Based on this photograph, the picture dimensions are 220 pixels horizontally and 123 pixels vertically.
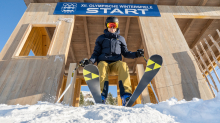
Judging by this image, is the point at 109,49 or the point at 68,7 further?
the point at 68,7

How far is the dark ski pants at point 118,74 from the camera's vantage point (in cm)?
232

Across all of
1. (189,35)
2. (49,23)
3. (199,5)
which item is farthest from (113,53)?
(189,35)

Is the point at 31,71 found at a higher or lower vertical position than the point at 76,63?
lower

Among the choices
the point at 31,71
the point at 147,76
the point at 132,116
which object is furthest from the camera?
the point at 31,71

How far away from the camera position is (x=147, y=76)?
85.1 inches

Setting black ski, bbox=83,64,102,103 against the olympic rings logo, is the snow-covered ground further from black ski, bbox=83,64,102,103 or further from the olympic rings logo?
the olympic rings logo

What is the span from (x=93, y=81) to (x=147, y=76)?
0.91 meters

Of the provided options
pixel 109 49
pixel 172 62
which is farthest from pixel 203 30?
pixel 109 49

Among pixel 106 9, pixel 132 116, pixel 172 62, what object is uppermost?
pixel 106 9

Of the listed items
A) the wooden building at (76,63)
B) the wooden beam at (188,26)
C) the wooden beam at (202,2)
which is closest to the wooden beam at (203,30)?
the wooden building at (76,63)

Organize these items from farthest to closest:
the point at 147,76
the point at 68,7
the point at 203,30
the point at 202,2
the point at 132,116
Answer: the point at 203,30 → the point at 202,2 → the point at 68,7 → the point at 147,76 → the point at 132,116

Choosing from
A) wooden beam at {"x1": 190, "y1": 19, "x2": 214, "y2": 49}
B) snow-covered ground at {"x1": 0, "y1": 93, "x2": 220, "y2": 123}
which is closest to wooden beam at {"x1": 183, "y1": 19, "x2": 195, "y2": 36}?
wooden beam at {"x1": 190, "y1": 19, "x2": 214, "y2": 49}

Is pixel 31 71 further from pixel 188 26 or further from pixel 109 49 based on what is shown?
pixel 188 26

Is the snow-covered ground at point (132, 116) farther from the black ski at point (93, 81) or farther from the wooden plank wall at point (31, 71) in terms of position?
the wooden plank wall at point (31, 71)
